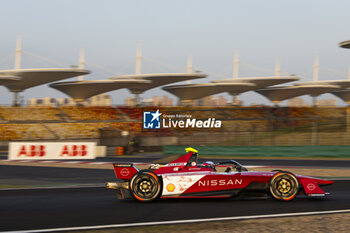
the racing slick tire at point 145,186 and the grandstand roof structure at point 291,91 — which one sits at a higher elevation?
the grandstand roof structure at point 291,91

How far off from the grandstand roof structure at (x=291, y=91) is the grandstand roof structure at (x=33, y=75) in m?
37.1

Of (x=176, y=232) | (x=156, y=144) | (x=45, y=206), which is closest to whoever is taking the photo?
(x=176, y=232)

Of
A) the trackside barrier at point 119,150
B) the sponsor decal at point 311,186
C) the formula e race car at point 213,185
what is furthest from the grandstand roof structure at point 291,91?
the formula e race car at point 213,185

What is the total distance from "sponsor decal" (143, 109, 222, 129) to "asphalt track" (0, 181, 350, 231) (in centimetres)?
2179

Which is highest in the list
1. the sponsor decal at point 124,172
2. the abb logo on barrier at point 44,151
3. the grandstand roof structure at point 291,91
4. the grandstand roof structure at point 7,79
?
the grandstand roof structure at point 291,91

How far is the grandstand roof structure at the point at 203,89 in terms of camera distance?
70.1 meters

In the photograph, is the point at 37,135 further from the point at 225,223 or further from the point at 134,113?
the point at 225,223

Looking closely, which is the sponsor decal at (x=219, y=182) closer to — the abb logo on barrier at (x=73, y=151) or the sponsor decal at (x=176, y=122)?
the abb logo on barrier at (x=73, y=151)

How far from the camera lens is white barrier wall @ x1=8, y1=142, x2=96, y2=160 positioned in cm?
2251

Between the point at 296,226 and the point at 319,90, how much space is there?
3012 inches

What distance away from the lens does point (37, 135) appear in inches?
1704

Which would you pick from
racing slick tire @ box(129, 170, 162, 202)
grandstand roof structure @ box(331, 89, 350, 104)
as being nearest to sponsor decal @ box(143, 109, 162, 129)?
racing slick tire @ box(129, 170, 162, 202)

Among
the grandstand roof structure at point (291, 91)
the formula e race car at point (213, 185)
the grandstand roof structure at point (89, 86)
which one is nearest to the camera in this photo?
the formula e race car at point (213, 185)

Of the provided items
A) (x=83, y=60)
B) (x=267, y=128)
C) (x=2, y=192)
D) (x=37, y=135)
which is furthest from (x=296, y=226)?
(x=83, y=60)
